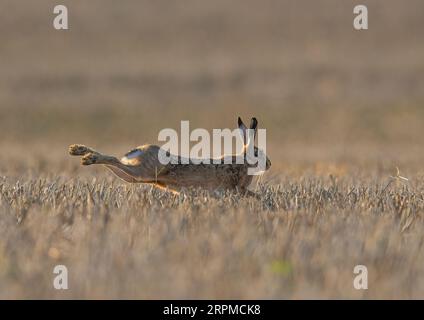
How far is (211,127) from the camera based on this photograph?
31.1 m

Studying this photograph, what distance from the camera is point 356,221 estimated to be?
6.70m

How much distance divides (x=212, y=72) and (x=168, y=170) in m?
28.8

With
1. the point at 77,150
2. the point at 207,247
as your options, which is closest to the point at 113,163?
the point at 77,150

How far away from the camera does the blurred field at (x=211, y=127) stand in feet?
18.0

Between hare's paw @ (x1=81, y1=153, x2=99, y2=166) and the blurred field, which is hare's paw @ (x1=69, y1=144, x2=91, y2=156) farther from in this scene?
the blurred field

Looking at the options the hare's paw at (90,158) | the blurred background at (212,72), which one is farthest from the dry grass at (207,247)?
the blurred background at (212,72)

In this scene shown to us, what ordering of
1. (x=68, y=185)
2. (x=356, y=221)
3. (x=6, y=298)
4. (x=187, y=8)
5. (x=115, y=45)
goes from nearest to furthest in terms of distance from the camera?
1. (x=6, y=298)
2. (x=356, y=221)
3. (x=68, y=185)
4. (x=115, y=45)
5. (x=187, y=8)

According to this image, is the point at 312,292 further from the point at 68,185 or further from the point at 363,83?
the point at 363,83

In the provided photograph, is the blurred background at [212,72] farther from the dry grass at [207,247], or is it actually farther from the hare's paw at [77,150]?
the dry grass at [207,247]

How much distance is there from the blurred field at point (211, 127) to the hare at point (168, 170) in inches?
9.0

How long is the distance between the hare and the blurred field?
228mm

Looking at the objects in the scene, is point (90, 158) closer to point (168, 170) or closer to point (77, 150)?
point (77, 150)
